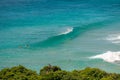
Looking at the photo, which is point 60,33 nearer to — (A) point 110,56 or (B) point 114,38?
(B) point 114,38

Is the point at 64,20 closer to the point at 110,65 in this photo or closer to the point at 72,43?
the point at 72,43

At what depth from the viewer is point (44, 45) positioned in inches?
2269

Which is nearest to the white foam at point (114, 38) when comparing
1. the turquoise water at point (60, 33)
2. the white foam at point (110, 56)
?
the turquoise water at point (60, 33)

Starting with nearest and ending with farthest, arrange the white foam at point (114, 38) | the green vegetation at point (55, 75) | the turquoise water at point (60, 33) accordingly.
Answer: the green vegetation at point (55, 75), the turquoise water at point (60, 33), the white foam at point (114, 38)

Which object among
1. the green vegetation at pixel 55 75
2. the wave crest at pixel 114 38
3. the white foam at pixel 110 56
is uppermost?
the wave crest at pixel 114 38

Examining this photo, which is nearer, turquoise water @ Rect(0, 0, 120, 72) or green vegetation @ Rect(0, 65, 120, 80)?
green vegetation @ Rect(0, 65, 120, 80)

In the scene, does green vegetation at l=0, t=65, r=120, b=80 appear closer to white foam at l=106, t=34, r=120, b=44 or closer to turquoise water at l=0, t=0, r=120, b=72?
turquoise water at l=0, t=0, r=120, b=72

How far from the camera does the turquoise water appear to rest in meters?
51.3

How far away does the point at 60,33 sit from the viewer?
62.5m

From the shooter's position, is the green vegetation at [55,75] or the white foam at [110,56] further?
the white foam at [110,56]

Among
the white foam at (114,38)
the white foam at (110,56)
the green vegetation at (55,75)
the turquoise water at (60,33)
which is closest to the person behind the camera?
the green vegetation at (55,75)

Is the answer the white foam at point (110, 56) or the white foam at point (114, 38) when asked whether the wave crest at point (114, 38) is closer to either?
the white foam at point (114, 38)

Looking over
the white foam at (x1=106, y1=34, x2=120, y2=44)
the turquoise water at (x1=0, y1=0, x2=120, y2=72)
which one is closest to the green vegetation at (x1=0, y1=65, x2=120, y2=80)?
the turquoise water at (x1=0, y1=0, x2=120, y2=72)

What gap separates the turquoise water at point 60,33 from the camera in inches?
2020
